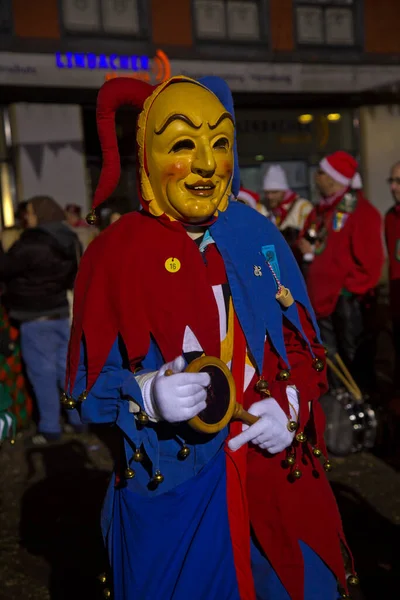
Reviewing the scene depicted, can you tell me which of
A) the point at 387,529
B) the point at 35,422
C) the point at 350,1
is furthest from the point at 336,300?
the point at 350,1

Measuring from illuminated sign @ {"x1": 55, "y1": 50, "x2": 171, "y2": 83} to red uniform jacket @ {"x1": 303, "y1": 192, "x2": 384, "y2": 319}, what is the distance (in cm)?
832

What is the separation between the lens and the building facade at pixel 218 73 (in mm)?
12859

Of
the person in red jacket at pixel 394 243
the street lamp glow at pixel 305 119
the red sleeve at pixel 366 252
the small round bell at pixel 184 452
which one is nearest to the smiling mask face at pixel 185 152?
the small round bell at pixel 184 452

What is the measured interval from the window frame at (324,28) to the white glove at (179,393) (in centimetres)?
1442

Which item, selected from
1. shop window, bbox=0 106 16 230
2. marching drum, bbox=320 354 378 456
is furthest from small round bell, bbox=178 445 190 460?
shop window, bbox=0 106 16 230

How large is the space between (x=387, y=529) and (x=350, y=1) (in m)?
14.1

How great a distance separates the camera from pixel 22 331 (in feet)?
20.6

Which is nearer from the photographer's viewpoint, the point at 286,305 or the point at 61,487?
the point at 286,305

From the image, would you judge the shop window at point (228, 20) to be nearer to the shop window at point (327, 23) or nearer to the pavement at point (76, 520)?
the shop window at point (327, 23)

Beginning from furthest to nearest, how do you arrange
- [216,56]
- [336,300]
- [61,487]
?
[216,56] < [336,300] < [61,487]

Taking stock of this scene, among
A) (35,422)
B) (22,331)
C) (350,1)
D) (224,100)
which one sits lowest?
(35,422)

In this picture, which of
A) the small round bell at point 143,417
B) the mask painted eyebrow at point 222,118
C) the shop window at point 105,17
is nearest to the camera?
the small round bell at point 143,417

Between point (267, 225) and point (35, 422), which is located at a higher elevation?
point (267, 225)

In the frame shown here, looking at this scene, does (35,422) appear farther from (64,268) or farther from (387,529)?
(387,529)
